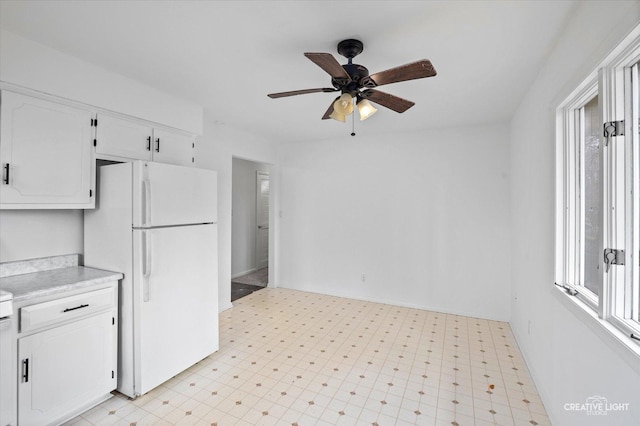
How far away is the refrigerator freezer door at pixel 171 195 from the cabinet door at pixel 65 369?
2.57 feet

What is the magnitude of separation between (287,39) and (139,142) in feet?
5.36

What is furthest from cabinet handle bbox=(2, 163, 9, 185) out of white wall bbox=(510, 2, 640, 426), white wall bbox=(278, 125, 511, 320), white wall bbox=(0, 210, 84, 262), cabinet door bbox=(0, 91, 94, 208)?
white wall bbox=(278, 125, 511, 320)

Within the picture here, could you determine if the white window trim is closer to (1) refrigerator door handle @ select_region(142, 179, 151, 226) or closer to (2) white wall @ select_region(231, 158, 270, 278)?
(1) refrigerator door handle @ select_region(142, 179, 151, 226)

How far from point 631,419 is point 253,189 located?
5.97 meters

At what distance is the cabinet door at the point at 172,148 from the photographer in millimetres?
2818

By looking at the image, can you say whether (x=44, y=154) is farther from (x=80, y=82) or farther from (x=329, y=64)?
(x=329, y=64)

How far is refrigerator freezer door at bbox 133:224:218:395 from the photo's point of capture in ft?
7.26

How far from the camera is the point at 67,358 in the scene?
1.96m

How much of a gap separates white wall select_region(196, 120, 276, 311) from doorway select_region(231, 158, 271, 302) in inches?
59.8

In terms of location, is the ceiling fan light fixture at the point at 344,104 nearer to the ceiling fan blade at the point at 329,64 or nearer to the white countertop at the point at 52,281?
the ceiling fan blade at the point at 329,64

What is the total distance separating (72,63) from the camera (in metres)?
2.17

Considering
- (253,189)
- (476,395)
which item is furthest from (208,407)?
(253,189)

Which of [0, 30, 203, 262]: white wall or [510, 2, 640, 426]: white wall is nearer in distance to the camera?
[510, 2, 640, 426]: white wall

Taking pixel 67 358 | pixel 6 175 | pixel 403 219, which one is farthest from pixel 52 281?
pixel 403 219
